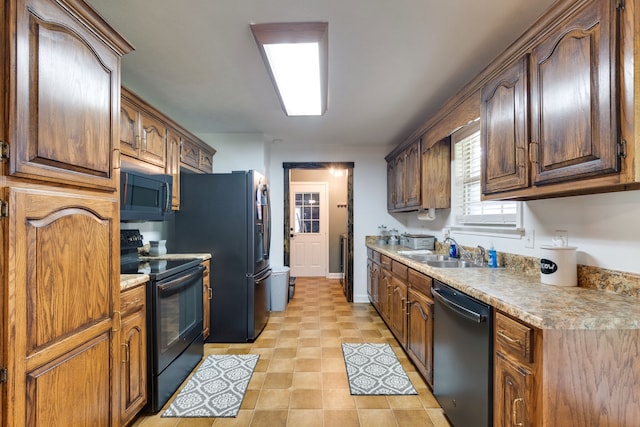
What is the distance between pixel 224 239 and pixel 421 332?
2.03m

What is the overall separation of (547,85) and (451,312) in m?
1.26

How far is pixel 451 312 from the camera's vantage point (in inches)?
66.6

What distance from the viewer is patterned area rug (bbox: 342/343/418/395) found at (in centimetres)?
217

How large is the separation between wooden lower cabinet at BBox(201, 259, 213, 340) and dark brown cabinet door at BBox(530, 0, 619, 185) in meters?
2.73

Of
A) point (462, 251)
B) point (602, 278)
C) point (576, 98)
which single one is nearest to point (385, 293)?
point (462, 251)

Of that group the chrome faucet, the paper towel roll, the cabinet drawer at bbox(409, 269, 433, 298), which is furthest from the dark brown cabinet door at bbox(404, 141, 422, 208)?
the cabinet drawer at bbox(409, 269, 433, 298)

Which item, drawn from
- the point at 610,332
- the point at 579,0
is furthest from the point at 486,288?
the point at 579,0

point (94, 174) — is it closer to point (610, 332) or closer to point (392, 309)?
point (610, 332)

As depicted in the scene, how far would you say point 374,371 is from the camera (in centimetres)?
241

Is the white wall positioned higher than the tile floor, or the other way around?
the white wall

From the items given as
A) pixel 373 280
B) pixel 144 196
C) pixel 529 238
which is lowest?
pixel 373 280

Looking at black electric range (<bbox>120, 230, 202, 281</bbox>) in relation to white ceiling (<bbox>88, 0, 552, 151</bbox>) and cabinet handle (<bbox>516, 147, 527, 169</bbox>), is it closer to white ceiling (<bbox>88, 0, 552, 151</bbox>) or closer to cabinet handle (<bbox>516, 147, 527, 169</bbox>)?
white ceiling (<bbox>88, 0, 552, 151</bbox>)

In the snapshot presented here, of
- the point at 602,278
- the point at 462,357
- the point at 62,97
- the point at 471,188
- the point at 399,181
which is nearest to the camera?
the point at 62,97

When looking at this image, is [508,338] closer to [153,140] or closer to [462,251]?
[462,251]
